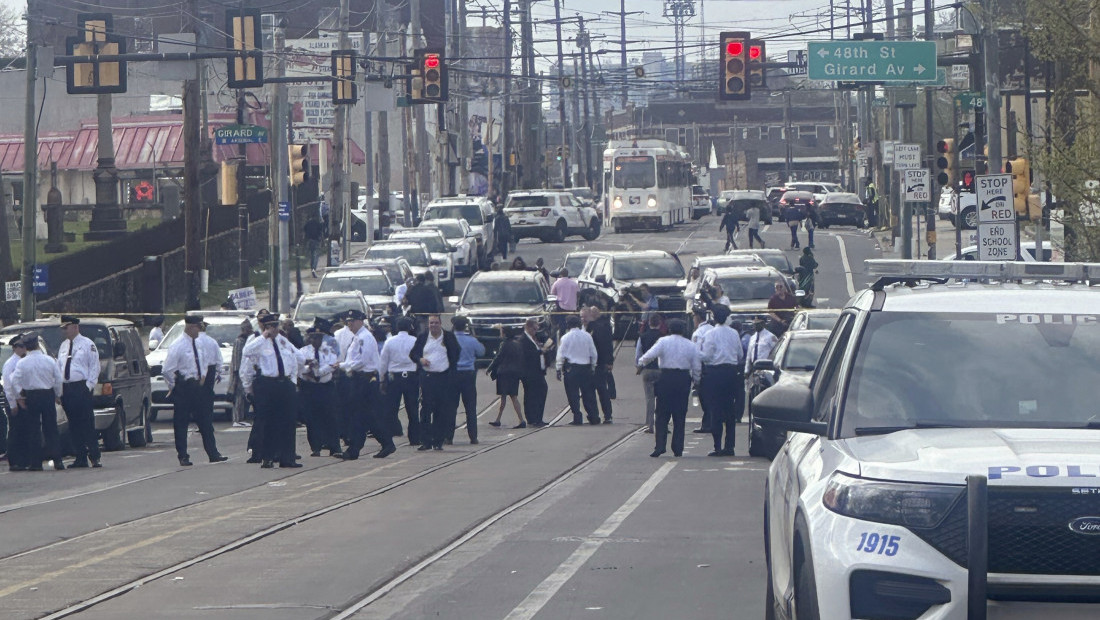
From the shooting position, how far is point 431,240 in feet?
149

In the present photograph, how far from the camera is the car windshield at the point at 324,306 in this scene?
30.4 metres

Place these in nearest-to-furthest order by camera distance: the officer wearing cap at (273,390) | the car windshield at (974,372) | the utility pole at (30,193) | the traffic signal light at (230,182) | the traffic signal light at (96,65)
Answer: the car windshield at (974,372)
the officer wearing cap at (273,390)
the traffic signal light at (96,65)
the utility pole at (30,193)
the traffic signal light at (230,182)

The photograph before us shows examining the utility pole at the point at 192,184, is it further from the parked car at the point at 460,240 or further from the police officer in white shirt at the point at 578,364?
the police officer in white shirt at the point at 578,364

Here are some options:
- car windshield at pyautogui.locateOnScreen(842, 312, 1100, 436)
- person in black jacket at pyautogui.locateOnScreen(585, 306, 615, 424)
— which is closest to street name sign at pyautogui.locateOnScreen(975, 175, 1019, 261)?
person in black jacket at pyautogui.locateOnScreen(585, 306, 615, 424)

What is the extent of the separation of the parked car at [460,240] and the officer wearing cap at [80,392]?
28455 millimetres

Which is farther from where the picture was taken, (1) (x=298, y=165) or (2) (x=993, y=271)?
(1) (x=298, y=165)

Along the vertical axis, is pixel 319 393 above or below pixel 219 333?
below

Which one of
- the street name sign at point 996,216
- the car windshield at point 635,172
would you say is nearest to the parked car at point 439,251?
the car windshield at point 635,172

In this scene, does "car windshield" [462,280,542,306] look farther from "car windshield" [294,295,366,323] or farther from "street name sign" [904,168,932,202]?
"street name sign" [904,168,932,202]

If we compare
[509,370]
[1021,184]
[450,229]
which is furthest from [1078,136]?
[450,229]

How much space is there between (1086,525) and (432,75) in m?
26.7

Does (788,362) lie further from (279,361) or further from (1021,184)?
(1021,184)

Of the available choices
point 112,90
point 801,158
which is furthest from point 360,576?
point 801,158

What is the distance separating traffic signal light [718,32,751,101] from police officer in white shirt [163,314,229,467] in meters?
15.5
